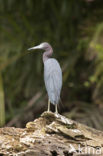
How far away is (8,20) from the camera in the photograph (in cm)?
916

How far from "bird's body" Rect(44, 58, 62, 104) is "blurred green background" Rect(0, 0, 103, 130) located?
Result: 407cm

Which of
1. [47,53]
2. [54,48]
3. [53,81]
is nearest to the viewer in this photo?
[53,81]

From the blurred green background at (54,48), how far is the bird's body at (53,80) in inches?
160

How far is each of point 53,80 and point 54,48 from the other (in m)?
4.59

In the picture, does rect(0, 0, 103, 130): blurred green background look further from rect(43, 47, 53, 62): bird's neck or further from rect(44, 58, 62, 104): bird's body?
rect(44, 58, 62, 104): bird's body

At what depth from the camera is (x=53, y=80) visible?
4.33 meters

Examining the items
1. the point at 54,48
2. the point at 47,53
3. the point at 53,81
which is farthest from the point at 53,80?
the point at 54,48

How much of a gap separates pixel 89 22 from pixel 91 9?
0.37 metres

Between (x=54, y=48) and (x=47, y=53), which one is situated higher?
(x=54, y=48)

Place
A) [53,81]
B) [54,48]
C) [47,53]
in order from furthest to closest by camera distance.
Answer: [54,48] → [47,53] → [53,81]

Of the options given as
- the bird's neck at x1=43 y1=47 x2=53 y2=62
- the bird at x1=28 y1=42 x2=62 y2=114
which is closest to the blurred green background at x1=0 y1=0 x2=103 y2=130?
the bird's neck at x1=43 y1=47 x2=53 y2=62

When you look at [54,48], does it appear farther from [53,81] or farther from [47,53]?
[53,81]

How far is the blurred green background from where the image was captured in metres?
8.72

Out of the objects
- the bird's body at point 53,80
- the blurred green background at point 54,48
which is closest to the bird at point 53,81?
the bird's body at point 53,80
